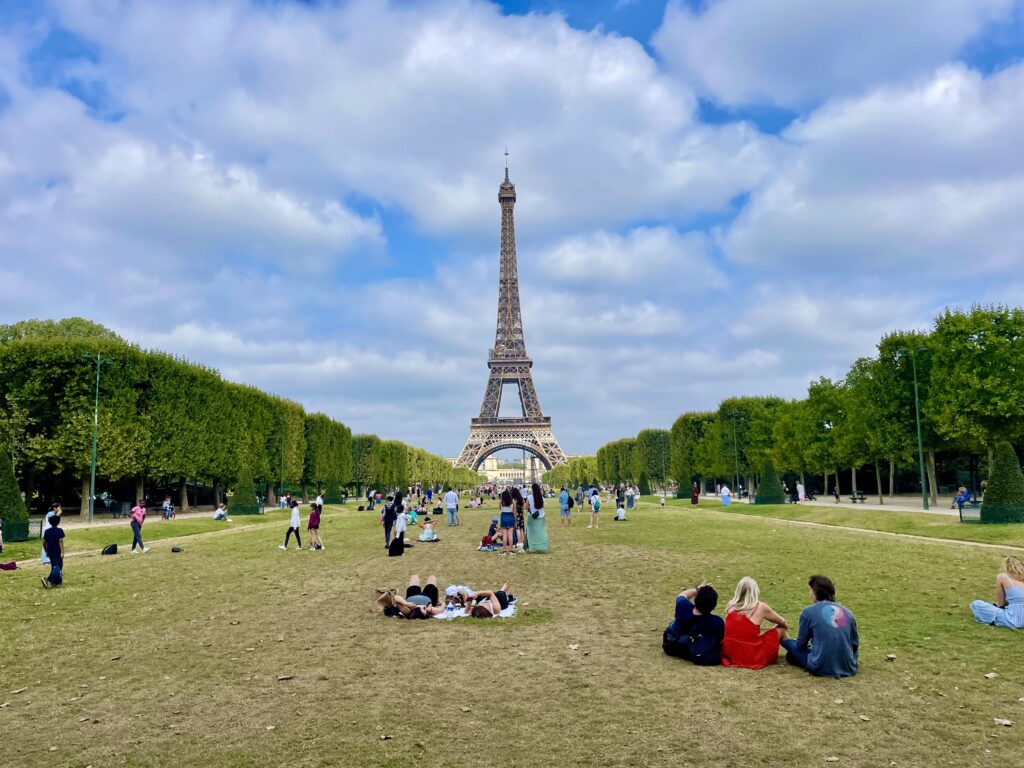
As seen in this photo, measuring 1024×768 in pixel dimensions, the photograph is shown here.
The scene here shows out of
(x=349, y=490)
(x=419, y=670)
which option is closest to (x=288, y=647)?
(x=419, y=670)

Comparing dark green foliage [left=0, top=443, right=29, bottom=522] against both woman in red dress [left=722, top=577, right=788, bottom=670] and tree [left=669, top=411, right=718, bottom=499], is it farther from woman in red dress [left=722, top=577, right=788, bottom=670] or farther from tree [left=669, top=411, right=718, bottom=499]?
tree [left=669, top=411, right=718, bottom=499]

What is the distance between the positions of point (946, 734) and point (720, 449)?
69.3m

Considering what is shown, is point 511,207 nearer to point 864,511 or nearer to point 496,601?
point 864,511

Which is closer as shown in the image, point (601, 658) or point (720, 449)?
point (601, 658)

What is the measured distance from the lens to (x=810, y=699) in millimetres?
Answer: 7656

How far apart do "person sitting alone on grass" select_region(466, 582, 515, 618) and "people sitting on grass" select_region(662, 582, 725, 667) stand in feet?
12.3

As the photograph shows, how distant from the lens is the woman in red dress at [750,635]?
905 cm

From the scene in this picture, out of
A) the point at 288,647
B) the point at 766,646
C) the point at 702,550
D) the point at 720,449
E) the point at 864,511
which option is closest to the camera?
the point at 766,646

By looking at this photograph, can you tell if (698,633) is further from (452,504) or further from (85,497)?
(85,497)

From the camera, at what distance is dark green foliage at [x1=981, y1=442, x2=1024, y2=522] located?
2712 cm

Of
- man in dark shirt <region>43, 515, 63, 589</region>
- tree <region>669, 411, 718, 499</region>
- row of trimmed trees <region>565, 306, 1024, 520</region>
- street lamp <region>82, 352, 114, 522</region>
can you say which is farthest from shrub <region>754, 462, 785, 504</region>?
man in dark shirt <region>43, 515, 63, 589</region>

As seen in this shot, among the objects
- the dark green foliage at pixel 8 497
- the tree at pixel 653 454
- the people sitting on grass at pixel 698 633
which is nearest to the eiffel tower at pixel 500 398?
the tree at pixel 653 454

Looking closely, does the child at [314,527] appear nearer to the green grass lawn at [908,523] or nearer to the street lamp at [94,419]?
the street lamp at [94,419]

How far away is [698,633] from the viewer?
937cm
